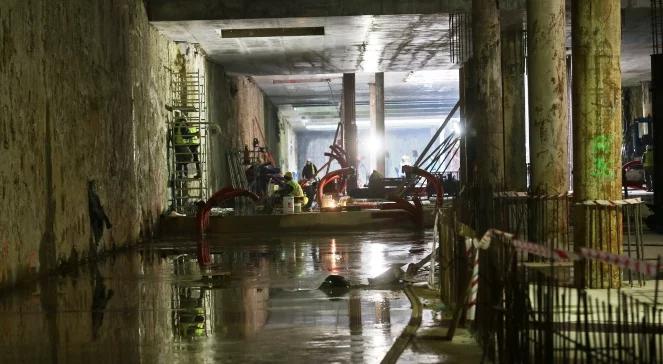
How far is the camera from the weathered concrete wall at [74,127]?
44.1 feet

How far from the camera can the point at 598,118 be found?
34.4 feet

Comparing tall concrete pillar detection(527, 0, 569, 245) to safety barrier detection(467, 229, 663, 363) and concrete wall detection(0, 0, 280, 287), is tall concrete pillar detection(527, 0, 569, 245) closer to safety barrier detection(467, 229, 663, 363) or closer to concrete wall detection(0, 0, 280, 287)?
safety barrier detection(467, 229, 663, 363)

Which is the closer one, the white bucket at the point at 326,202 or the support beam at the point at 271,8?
the support beam at the point at 271,8

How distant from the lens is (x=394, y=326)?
8.88m

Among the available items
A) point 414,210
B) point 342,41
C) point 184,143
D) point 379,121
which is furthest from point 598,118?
point 379,121

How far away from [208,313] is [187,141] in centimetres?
1572

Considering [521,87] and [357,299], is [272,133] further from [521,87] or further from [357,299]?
[357,299]

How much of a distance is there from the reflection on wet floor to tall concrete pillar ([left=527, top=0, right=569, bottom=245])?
2.97 meters

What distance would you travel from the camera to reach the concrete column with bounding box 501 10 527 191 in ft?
75.0

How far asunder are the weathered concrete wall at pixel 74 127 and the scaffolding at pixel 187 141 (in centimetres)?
105

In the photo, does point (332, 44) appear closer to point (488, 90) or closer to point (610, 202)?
point (488, 90)

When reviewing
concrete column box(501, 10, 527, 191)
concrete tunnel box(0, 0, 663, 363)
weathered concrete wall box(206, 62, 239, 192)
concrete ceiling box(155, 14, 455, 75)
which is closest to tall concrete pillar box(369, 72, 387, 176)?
concrete ceiling box(155, 14, 455, 75)

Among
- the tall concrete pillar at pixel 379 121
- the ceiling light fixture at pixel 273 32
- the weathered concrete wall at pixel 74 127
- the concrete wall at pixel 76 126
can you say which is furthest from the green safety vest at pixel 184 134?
the tall concrete pillar at pixel 379 121

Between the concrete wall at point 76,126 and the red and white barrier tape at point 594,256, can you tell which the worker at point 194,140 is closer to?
the concrete wall at point 76,126
